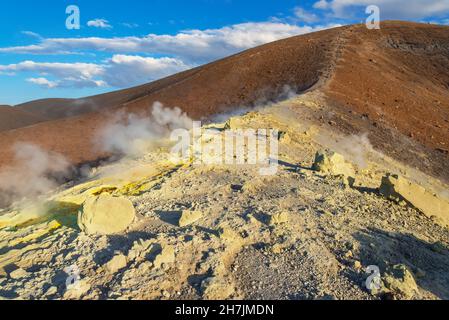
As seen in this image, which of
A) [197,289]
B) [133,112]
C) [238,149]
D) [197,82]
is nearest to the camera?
[197,289]

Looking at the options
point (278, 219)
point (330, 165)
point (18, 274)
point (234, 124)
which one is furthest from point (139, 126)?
point (18, 274)

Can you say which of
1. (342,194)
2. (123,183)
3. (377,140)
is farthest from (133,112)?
(342,194)

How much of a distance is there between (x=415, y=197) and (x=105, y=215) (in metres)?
5.67

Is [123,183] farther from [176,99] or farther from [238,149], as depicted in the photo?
[176,99]

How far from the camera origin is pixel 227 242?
203 inches

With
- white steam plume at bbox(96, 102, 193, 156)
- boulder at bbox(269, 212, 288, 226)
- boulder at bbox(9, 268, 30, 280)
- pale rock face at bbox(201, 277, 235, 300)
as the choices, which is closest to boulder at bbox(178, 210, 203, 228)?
boulder at bbox(269, 212, 288, 226)

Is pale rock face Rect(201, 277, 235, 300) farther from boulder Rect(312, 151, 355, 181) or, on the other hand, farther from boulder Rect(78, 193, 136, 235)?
boulder Rect(312, 151, 355, 181)

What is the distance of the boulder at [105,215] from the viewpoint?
5520 mm

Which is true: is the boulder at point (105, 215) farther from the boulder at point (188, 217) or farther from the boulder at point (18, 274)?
the boulder at point (18, 274)

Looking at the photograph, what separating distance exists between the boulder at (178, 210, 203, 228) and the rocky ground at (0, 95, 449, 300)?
2 cm

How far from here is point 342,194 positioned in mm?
7324

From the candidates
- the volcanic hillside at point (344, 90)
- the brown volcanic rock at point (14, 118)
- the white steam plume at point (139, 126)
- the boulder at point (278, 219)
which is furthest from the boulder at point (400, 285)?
the brown volcanic rock at point (14, 118)
